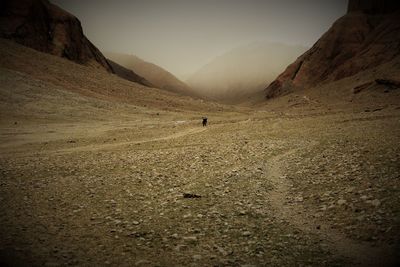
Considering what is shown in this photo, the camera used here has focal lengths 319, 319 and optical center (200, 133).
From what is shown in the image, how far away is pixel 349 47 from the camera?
3191 inches

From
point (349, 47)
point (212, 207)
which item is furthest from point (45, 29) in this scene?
point (212, 207)

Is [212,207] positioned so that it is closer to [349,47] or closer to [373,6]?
[349,47]

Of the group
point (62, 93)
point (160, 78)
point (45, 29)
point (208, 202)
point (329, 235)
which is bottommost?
point (208, 202)

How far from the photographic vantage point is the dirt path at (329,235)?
6.11 meters

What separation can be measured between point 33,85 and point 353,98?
171ft

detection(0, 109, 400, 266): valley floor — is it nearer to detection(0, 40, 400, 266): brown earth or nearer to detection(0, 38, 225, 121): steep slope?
detection(0, 40, 400, 266): brown earth

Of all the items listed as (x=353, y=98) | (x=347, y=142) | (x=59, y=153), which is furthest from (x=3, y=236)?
(x=353, y=98)

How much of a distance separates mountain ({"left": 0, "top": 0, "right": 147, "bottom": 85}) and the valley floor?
221 ft

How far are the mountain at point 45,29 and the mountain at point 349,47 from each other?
53752mm

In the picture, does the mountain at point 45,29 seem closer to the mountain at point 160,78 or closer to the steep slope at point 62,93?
the steep slope at point 62,93

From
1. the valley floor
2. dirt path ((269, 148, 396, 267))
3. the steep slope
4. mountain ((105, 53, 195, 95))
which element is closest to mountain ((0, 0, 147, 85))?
the steep slope

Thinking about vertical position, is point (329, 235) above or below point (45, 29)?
below

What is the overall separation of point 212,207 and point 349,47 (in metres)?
84.6

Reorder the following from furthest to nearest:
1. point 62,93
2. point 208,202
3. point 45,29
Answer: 1. point 45,29
2. point 62,93
3. point 208,202
